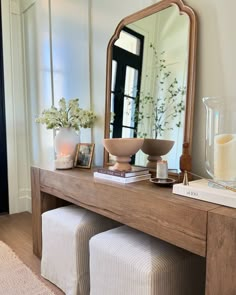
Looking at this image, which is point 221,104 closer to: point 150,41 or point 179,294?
point 150,41

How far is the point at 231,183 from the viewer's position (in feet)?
3.89

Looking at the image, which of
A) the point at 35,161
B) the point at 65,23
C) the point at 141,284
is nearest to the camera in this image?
the point at 141,284

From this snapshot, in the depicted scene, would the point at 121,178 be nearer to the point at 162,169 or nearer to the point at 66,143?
the point at 162,169

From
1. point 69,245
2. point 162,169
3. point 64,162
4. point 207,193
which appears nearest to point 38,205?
point 64,162

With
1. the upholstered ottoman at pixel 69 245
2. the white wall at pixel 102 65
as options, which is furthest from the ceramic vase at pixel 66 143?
the upholstered ottoman at pixel 69 245

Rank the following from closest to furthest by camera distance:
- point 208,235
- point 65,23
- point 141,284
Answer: point 208,235, point 141,284, point 65,23

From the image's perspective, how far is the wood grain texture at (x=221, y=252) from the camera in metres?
0.92

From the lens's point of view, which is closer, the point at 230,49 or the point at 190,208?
the point at 190,208

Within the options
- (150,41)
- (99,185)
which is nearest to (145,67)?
(150,41)

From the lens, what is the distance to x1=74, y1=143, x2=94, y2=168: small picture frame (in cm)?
209

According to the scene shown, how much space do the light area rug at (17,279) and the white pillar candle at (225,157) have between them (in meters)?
1.29

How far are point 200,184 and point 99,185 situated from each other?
0.56 m

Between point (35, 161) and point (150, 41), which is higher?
point (150, 41)

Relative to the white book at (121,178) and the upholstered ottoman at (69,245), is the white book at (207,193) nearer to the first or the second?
the white book at (121,178)
